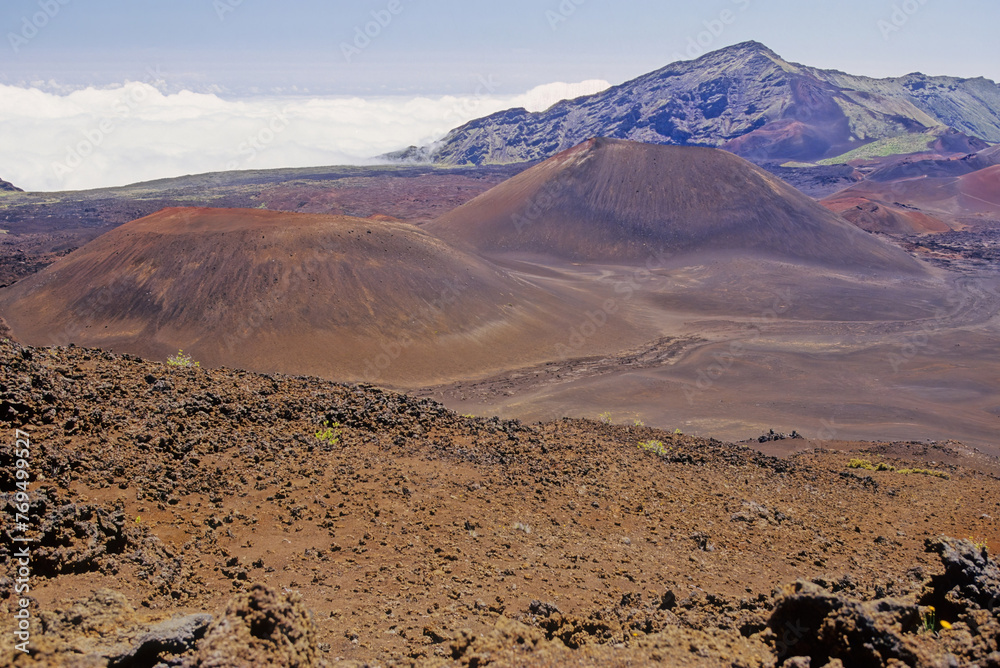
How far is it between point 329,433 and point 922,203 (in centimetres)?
10475

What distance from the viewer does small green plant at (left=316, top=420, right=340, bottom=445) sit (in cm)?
896

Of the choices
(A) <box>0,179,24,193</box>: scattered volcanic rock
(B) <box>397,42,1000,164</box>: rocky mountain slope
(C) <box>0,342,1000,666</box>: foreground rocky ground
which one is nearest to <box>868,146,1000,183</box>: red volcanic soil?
(B) <box>397,42,1000,164</box>: rocky mountain slope

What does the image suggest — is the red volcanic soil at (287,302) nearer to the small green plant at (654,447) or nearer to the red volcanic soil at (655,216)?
the small green plant at (654,447)

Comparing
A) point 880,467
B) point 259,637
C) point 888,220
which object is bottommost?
point 880,467

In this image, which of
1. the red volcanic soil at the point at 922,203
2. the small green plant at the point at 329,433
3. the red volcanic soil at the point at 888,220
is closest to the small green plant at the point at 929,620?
the small green plant at the point at 329,433

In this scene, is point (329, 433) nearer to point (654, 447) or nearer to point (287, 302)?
point (654, 447)

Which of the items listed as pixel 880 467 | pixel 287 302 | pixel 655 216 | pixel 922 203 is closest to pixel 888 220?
pixel 922 203

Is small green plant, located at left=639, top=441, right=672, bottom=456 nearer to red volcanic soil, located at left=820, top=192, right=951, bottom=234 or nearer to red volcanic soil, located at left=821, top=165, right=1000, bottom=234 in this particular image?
red volcanic soil, located at left=820, top=192, right=951, bottom=234

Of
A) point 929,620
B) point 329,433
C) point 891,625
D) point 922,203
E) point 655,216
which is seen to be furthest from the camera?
point 922,203

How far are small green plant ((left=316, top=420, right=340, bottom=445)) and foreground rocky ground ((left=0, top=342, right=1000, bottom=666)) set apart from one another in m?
0.04

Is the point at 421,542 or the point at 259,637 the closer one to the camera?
the point at 259,637

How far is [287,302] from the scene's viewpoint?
29281 mm

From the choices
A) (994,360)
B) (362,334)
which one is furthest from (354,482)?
(994,360)

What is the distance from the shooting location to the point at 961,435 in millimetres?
22594
